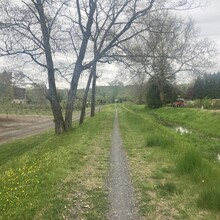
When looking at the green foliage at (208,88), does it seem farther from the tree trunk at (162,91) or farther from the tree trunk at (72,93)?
the tree trunk at (72,93)

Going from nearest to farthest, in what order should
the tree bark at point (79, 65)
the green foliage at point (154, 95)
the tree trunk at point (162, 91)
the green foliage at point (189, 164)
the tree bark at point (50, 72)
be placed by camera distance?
Result: the green foliage at point (189, 164)
the tree bark at point (50, 72)
the tree bark at point (79, 65)
the tree trunk at point (162, 91)
the green foliage at point (154, 95)

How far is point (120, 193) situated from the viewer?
689 cm

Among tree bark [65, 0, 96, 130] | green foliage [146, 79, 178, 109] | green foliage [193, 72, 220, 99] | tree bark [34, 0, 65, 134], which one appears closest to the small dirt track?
tree bark [34, 0, 65, 134]

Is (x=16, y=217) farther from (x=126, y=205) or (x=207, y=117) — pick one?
(x=207, y=117)

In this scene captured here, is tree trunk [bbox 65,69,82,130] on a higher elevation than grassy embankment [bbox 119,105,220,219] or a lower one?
higher

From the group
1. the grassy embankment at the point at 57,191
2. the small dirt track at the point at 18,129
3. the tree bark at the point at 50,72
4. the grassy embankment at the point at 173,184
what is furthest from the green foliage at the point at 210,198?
the small dirt track at the point at 18,129

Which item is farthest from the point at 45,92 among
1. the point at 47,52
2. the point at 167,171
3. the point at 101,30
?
the point at 167,171

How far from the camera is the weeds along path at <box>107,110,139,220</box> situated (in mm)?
5691

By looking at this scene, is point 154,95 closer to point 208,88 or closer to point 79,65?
point 208,88

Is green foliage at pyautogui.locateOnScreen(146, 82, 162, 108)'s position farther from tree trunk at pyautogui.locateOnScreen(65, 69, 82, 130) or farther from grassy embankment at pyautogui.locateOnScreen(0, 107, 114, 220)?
grassy embankment at pyautogui.locateOnScreen(0, 107, 114, 220)

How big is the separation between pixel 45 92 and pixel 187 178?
47.5ft

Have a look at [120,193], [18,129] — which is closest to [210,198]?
[120,193]

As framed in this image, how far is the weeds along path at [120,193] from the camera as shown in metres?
5.69

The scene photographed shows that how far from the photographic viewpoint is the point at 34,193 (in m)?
6.46
